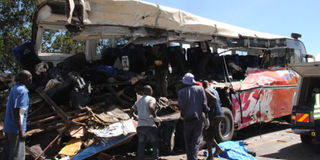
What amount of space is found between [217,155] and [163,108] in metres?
1.73

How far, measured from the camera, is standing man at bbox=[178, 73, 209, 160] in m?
5.16

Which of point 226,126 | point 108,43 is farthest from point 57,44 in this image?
point 226,126

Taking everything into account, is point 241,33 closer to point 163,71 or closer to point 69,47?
point 163,71

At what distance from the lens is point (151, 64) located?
8.03 meters

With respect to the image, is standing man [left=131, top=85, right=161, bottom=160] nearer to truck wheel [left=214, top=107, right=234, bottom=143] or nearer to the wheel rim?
truck wheel [left=214, top=107, right=234, bottom=143]

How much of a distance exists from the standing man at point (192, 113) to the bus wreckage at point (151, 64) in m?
1.21

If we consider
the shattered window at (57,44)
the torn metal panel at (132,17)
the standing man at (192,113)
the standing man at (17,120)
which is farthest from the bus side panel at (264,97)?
the shattered window at (57,44)

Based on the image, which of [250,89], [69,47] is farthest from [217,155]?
[69,47]

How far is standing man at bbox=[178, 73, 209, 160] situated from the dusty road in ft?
4.51

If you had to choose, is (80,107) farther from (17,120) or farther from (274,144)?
(274,144)

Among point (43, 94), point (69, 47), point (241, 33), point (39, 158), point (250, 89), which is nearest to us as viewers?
point (39, 158)

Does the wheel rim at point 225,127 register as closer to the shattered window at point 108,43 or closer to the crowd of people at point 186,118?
the crowd of people at point 186,118

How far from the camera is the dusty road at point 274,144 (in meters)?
6.43

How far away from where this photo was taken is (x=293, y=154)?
6551 millimetres
